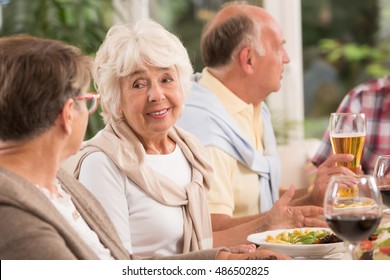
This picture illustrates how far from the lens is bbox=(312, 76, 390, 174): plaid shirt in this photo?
12.1 feet

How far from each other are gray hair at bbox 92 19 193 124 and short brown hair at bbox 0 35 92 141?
0.79m

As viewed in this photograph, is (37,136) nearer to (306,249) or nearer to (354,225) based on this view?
(354,225)

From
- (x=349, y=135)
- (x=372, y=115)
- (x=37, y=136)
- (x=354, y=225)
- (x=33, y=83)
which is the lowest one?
(x=372, y=115)

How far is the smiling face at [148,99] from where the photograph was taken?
8.36 ft

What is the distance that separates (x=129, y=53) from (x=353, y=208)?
1.02 meters

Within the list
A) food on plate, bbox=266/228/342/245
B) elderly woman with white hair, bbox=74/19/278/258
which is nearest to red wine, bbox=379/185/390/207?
food on plate, bbox=266/228/342/245

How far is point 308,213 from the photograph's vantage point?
2.51 metres

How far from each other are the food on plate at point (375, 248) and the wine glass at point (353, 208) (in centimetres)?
6

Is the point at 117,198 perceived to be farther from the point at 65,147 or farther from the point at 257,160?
the point at 257,160

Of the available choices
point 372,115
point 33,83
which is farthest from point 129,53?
point 372,115

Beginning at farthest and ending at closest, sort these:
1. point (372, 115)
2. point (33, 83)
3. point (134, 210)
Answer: point (372, 115)
point (134, 210)
point (33, 83)

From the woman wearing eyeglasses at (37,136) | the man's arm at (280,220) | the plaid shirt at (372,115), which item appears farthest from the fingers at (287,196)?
the plaid shirt at (372,115)

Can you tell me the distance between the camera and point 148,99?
8.41 ft

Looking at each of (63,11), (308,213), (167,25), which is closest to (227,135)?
(308,213)
